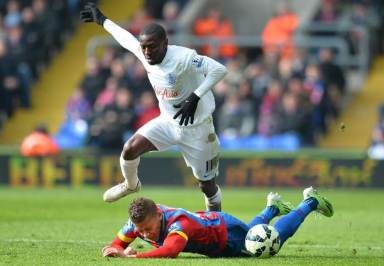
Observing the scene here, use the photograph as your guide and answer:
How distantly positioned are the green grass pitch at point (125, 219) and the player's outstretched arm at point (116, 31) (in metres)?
2.20

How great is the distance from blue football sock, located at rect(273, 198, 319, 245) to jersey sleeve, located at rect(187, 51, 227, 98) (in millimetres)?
1644

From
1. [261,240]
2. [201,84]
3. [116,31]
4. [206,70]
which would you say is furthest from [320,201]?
[116,31]

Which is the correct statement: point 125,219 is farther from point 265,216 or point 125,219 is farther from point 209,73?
point 265,216

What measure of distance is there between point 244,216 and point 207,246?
6.11m

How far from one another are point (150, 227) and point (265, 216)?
5.44ft

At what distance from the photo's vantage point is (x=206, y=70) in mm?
12734

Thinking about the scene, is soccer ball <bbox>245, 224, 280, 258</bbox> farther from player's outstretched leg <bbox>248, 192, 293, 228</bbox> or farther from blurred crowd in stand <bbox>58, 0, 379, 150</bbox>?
blurred crowd in stand <bbox>58, 0, 379, 150</bbox>

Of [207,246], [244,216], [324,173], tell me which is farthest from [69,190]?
[207,246]

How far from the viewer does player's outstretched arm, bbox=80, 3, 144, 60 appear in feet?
42.9

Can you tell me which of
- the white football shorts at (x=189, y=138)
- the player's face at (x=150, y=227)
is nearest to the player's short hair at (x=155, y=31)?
the white football shorts at (x=189, y=138)

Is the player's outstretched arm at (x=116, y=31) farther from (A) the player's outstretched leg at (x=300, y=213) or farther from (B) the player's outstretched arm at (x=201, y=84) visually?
(A) the player's outstretched leg at (x=300, y=213)

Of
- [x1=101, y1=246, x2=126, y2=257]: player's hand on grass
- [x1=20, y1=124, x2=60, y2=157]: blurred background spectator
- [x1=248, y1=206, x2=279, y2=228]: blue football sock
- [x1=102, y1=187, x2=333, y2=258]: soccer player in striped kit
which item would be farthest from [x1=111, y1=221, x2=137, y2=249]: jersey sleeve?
[x1=20, y1=124, x2=60, y2=157]: blurred background spectator

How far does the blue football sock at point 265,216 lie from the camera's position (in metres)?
11.5

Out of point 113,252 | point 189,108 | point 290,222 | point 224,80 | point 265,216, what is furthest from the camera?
point 224,80
